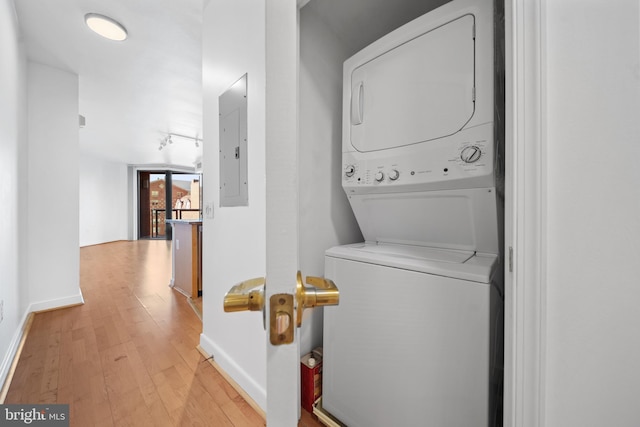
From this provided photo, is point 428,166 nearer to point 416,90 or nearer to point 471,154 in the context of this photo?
point 471,154

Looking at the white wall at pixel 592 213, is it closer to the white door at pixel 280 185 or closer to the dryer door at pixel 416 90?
the dryer door at pixel 416 90

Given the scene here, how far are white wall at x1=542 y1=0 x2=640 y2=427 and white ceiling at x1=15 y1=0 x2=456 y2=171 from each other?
37.2 inches

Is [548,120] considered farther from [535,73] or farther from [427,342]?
[427,342]

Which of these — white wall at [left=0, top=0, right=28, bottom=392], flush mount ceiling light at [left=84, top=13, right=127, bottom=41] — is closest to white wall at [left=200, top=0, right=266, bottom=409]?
flush mount ceiling light at [left=84, top=13, right=127, bottom=41]

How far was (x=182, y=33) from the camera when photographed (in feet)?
6.24

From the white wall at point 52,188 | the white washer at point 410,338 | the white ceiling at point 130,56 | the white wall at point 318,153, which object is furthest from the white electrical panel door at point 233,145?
the white wall at point 52,188

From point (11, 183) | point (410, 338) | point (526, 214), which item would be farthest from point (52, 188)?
point (526, 214)

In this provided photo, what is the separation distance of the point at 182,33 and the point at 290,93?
2274 mm

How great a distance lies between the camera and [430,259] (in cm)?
91

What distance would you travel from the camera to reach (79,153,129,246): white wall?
20.1ft

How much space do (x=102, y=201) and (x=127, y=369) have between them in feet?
22.9

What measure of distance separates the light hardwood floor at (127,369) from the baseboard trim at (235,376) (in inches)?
1.2

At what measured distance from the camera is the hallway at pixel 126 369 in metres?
1.18
